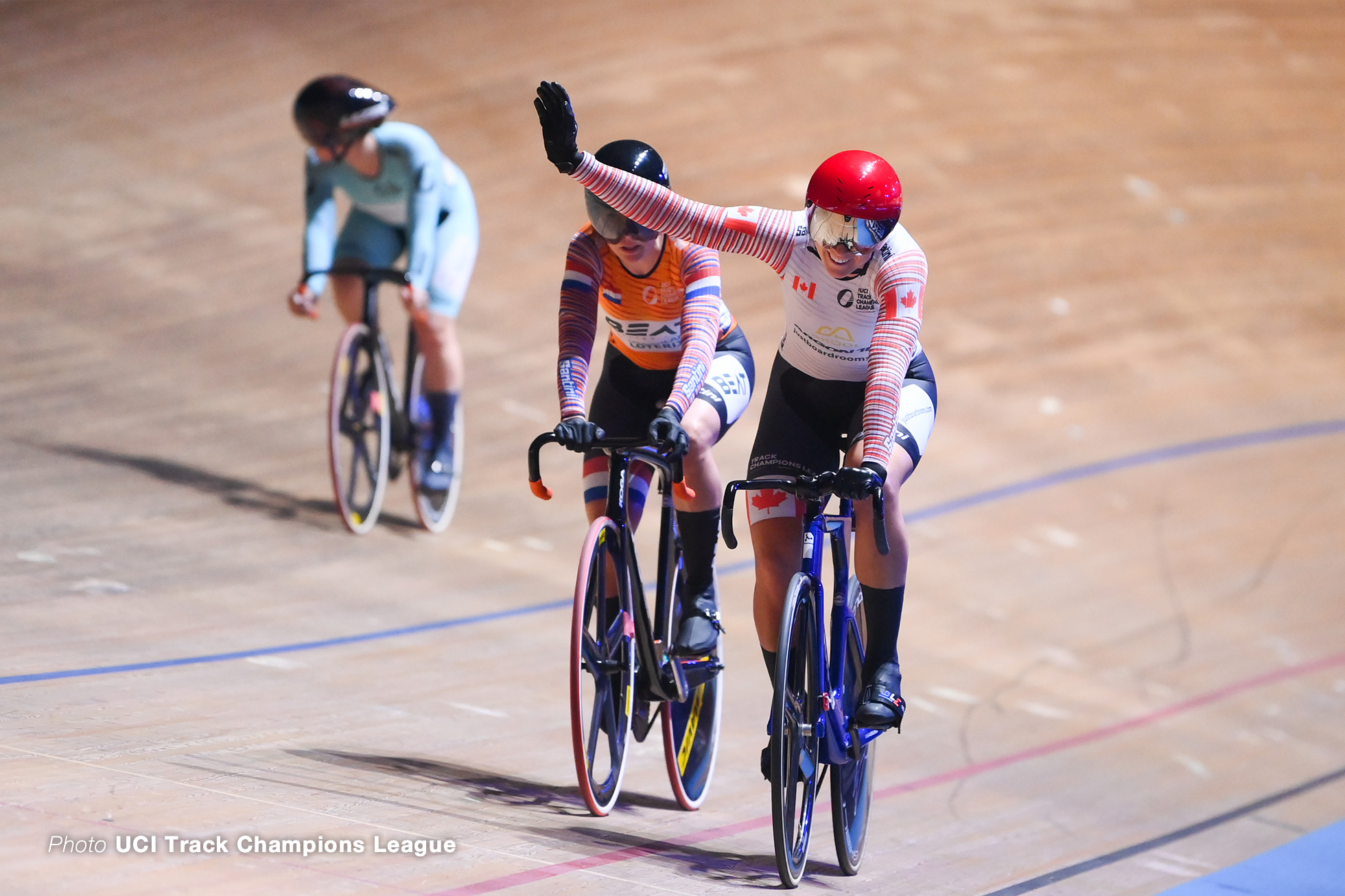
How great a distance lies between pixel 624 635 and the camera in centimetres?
280

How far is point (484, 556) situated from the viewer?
4.57m

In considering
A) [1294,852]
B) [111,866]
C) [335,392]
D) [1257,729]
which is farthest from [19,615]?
[1257,729]

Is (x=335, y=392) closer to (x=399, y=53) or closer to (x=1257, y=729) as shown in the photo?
(x=1257, y=729)

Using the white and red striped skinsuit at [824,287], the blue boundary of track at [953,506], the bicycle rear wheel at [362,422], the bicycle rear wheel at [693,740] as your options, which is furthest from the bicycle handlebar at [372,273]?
the white and red striped skinsuit at [824,287]

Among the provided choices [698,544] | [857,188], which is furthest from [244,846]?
[857,188]

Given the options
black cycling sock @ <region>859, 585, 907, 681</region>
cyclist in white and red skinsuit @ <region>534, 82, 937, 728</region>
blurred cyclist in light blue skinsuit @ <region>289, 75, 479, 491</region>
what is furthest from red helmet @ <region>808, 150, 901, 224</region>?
blurred cyclist in light blue skinsuit @ <region>289, 75, 479, 491</region>

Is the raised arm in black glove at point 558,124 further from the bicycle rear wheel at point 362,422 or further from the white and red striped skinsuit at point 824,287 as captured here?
the bicycle rear wheel at point 362,422

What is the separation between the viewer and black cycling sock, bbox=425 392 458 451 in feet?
15.3

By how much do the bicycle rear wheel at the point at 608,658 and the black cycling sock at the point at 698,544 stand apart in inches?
6.9

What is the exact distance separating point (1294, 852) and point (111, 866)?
98.6 inches

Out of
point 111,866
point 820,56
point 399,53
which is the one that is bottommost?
point 111,866

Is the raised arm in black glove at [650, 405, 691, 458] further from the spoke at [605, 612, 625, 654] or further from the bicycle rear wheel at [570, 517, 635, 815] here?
the spoke at [605, 612, 625, 654]

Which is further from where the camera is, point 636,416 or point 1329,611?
point 1329,611

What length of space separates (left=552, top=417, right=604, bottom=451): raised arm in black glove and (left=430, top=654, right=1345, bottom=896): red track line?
0.70m
